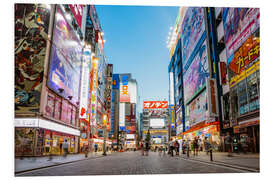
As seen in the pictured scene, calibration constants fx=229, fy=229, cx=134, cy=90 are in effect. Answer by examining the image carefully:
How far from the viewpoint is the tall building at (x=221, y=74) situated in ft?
59.3

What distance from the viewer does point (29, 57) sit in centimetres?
2095

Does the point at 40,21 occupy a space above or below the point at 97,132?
above

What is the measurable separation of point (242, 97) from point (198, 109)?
2106 centimetres

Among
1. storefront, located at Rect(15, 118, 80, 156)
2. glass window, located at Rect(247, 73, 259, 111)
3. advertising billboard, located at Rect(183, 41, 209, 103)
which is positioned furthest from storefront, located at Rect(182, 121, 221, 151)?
storefront, located at Rect(15, 118, 80, 156)

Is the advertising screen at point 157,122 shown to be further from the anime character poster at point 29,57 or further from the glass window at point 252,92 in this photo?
the glass window at point 252,92

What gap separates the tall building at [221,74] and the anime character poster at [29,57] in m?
18.2

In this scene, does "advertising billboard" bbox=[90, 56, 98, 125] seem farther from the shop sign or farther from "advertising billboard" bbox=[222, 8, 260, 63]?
"advertising billboard" bbox=[222, 8, 260, 63]

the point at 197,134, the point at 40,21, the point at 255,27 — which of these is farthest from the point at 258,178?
the point at 197,134

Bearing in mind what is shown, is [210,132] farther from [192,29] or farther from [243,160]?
[192,29]

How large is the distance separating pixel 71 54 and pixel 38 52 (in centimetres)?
985

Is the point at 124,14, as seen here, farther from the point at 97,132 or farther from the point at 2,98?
the point at 97,132

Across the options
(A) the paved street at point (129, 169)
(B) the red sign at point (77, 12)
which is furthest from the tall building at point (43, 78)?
(A) the paved street at point (129, 169)

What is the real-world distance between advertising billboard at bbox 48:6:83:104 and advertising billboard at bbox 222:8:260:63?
1874cm
